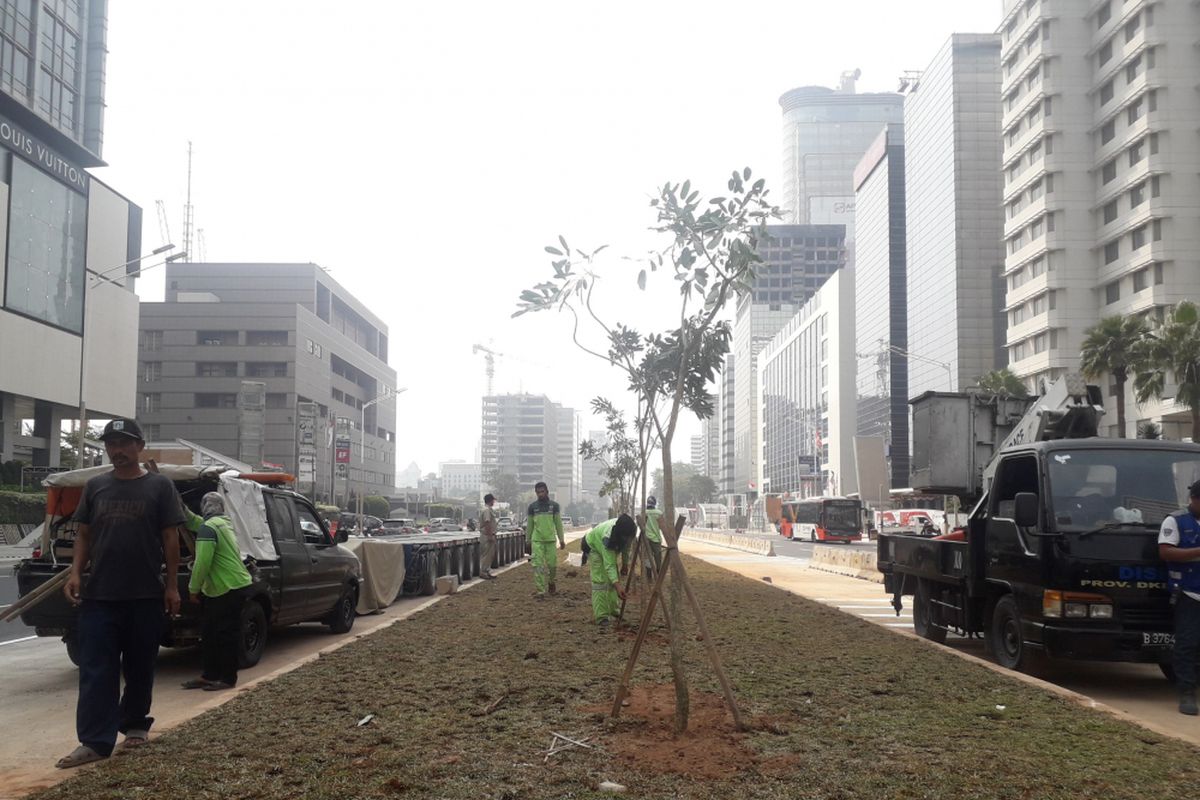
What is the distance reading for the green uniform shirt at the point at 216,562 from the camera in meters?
7.81

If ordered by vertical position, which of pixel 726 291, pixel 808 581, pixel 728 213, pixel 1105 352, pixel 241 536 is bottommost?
pixel 808 581

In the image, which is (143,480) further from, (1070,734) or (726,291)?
(1070,734)

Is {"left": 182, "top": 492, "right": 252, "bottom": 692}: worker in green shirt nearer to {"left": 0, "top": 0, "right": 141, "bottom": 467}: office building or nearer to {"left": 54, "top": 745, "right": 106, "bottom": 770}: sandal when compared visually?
{"left": 54, "top": 745, "right": 106, "bottom": 770}: sandal

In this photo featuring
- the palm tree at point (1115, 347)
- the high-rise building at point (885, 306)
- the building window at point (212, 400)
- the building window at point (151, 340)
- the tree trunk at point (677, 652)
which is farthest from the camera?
the high-rise building at point (885, 306)

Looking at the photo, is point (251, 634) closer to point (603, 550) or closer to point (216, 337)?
point (603, 550)

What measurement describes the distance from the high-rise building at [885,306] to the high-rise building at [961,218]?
13.5 m

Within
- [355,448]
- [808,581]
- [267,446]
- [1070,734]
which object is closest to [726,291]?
[1070,734]

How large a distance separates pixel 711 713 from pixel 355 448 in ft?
314

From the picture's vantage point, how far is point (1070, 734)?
248 inches

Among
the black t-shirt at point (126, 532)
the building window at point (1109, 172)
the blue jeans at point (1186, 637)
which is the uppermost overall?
the building window at point (1109, 172)

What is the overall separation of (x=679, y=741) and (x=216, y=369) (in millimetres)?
85917

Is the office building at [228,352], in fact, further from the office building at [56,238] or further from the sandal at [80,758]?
the sandal at [80,758]

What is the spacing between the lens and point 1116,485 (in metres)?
8.65

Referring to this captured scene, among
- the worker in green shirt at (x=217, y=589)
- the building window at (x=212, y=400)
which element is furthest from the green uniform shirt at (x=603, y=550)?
the building window at (x=212, y=400)
